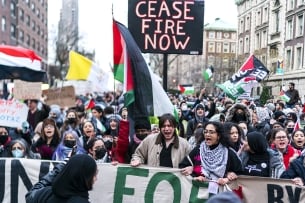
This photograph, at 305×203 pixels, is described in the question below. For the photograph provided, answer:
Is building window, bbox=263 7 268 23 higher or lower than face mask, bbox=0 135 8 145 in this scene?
higher

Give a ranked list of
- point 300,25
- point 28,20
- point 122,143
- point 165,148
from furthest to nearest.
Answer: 1. point 28,20
2. point 300,25
3. point 122,143
4. point 165,148

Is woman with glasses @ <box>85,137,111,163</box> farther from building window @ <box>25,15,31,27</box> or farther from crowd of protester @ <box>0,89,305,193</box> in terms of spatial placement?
building window @ <box>25,15,31,27</box>

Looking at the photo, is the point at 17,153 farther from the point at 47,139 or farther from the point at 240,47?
the point at 240,47

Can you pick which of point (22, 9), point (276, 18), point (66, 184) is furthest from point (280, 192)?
point (22, 9)

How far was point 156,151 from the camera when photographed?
534 centimetres

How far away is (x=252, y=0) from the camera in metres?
61.3

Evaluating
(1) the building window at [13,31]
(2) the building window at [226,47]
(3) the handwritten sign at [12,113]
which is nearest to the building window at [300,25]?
(1) the building window at [13,31]

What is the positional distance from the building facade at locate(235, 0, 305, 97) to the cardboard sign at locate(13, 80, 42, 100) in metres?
27.2

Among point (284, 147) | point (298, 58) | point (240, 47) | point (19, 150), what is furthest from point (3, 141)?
point (240, 47)

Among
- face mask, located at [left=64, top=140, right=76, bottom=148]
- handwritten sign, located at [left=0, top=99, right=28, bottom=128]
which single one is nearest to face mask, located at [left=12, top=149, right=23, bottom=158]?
face mask, located at [left=64, top=140, right=76, bottom=148]

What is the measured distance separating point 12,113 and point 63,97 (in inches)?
153

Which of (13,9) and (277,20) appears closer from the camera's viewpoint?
(277,20)

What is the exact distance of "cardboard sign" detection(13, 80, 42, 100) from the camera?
9.98 meters

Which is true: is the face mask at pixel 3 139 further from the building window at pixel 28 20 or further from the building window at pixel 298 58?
the building window at pixel 28 20
